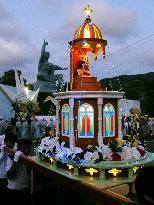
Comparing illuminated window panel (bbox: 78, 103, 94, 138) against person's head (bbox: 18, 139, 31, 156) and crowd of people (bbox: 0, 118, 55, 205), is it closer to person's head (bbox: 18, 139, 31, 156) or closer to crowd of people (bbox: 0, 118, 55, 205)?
crowd of people (bbox: 0, 118, 55, 205)

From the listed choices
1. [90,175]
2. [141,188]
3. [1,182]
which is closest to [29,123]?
[90,175]

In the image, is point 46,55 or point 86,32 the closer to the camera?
point 86,32

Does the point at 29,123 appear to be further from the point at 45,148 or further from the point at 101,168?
the point at 101,168

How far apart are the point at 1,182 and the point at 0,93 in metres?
38.8

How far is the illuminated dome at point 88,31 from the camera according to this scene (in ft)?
44.0

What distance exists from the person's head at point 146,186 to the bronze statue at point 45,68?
4066cm

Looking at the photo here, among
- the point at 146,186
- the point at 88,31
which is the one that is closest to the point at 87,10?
the point at 88,31

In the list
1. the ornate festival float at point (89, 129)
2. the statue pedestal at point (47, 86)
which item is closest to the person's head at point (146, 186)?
the ornate festival float at point (89, 129)

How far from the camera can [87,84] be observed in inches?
509

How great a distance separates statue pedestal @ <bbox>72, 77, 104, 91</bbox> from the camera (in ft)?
42.0

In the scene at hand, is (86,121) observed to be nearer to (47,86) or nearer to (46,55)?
(47,86)

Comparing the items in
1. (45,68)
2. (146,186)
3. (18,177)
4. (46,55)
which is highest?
(46,55)

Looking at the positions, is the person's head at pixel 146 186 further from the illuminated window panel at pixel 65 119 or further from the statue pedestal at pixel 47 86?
the statue pedestal at pixel 47 86

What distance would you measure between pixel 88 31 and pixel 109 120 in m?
3.89
